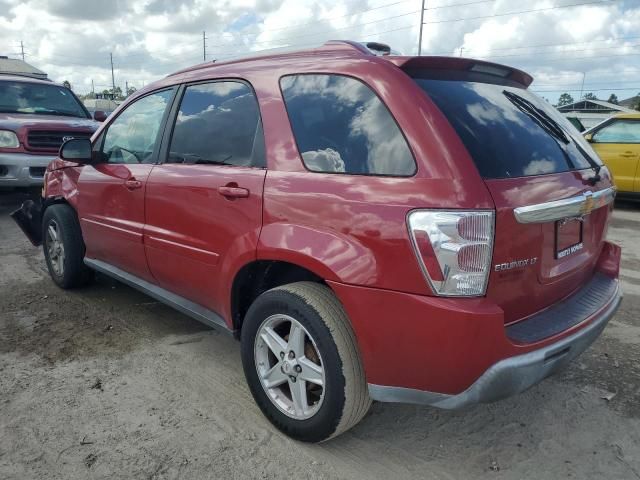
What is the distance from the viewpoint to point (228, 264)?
2773 millimetres

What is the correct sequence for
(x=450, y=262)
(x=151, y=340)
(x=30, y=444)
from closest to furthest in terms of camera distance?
(x=450, y=262), (x=30, y=444), (x=151, y=340)

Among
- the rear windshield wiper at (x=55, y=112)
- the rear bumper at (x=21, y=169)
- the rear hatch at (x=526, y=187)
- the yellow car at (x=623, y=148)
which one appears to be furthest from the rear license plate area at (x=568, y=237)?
the rear windshield wiper at (x=55, y=112)

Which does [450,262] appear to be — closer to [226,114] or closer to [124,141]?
[226,114]

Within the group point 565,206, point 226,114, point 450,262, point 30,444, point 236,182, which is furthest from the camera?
point 226,114

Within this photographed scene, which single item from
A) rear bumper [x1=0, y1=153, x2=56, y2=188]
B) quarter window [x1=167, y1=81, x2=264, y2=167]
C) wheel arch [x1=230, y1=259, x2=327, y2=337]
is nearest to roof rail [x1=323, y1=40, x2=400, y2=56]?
quarter window [x1=167, y1=81, x2=264, y2=167]

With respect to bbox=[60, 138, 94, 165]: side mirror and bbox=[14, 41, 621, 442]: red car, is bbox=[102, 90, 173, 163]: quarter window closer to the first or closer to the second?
bbox=[60, 138, 94, 165]: side mirror

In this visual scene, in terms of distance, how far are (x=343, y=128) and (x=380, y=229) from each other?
0.55 metres

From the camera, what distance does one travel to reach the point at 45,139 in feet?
25.5

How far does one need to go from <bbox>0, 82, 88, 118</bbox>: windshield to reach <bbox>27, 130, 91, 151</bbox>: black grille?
101 cm

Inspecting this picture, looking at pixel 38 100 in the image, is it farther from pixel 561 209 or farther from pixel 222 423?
pixel 561 209

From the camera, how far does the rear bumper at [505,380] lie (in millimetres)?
2048

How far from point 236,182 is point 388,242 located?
992mm

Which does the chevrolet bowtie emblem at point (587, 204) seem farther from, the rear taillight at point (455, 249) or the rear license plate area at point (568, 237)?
the rear taillight at point (455, 249)

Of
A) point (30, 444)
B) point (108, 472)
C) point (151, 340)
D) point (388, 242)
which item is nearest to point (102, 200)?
point (151, 340)
